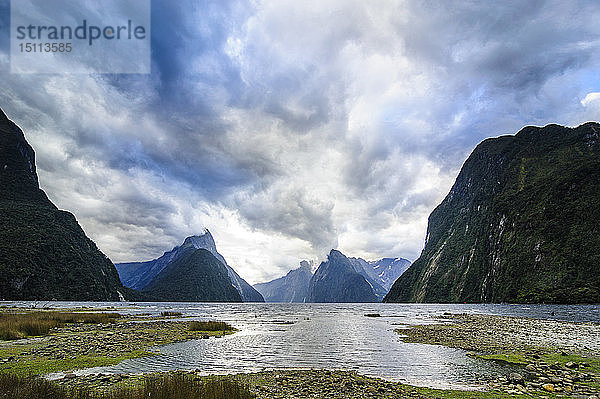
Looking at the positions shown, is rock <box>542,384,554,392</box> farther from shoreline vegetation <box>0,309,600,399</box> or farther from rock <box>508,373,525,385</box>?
rock <box>508,373,525,385</box>

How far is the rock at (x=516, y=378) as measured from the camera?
18500 millimetres

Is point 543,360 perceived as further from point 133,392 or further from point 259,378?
point 133,392

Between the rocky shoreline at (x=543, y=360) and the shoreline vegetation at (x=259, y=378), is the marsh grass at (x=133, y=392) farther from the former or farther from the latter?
the rocky shoreline at (x=543, y=360)

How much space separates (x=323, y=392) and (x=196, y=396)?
635 cm

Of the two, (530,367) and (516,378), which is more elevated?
(516,378)

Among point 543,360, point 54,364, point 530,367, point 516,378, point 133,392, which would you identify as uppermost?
point 133,392

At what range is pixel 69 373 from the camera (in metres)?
20.1

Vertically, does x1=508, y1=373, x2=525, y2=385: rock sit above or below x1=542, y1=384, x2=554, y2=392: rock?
below

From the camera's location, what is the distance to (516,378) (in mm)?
19375

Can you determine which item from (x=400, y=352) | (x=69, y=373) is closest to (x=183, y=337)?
(x=69, y=373)

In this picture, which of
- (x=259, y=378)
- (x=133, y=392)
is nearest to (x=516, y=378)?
(x=259, y=378)

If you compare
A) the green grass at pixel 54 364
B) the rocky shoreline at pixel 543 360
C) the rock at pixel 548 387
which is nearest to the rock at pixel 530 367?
the rocky shoreline at pixel 543 360

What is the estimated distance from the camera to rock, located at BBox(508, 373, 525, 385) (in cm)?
1850

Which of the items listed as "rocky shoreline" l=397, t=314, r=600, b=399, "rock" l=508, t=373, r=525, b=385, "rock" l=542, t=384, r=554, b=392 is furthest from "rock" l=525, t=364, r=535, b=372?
"rock" l=542, t=384, r=554, b=392
